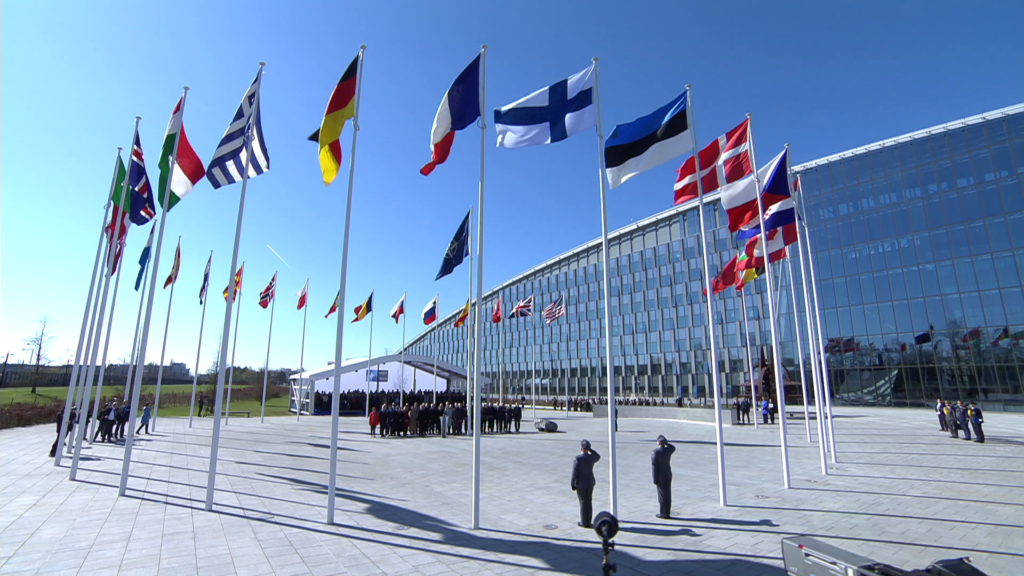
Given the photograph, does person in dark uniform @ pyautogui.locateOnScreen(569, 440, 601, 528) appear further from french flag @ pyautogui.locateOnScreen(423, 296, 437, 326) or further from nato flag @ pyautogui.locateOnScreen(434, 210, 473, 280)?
french flag @ pyautogui.locateOnScreen(423, 296, 437, 326)

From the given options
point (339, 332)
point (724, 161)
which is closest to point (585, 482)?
point (339, 332)

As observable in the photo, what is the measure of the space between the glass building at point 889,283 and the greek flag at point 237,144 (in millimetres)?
24246

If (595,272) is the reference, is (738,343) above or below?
below

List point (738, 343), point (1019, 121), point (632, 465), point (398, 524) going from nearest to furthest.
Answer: point (398, 524) → point (632, 465) → point (1019, 121) → point (738, 343)

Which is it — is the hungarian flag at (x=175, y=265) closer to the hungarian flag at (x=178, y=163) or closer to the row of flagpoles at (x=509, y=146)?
the row of flagpoles at (x=509, y=146)

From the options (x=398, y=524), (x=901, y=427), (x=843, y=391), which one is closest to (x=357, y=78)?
(x=398, y=524)

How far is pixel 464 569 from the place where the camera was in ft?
21.5

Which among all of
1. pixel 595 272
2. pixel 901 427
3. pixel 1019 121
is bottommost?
pixel 901 427

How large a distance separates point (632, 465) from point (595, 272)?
2327 inches

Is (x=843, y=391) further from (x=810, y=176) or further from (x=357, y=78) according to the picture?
(x=357, y=78)

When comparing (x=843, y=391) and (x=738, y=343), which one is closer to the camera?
(x=843, y=391)

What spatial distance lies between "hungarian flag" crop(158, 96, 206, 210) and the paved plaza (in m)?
7.15

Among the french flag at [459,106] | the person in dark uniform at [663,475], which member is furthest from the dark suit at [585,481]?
the french flag at [459,106]

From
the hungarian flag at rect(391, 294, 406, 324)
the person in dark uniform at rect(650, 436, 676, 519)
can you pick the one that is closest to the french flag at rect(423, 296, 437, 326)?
the hungarian flag at rect(391, 294, 406, 324)
